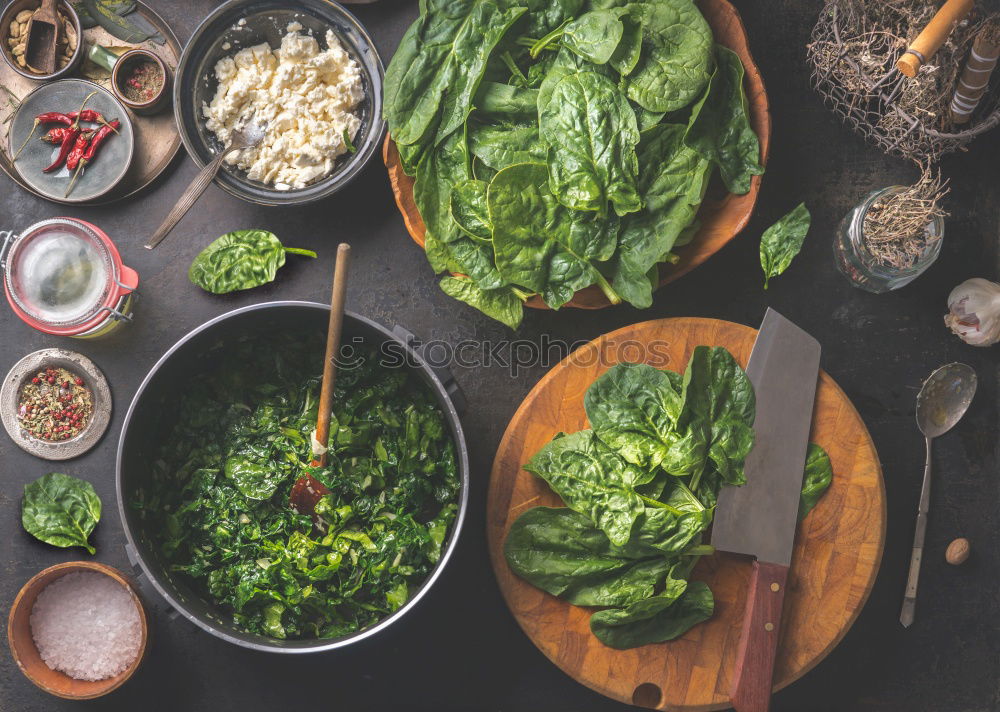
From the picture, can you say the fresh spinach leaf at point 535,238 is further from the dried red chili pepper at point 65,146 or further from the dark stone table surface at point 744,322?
the dried red chili pepper at point 65,146

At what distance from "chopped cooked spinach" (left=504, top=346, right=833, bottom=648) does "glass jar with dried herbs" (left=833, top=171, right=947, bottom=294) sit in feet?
1.82

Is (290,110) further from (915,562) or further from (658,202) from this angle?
(915,562)

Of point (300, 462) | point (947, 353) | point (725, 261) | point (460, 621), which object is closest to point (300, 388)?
point (300, 462)

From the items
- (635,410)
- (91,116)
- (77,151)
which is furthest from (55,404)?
(635,410)

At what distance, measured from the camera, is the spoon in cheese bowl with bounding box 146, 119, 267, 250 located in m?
2.16

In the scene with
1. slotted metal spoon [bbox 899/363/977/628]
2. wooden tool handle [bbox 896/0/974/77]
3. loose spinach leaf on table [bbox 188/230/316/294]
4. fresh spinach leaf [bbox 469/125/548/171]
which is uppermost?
wooden tool handle [bbox 896/0/974/77]

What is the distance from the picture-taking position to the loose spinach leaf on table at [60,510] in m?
2.26

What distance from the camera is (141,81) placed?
235cm

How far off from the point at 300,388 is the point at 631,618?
1061 millimetres

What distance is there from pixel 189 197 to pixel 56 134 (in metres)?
0.52

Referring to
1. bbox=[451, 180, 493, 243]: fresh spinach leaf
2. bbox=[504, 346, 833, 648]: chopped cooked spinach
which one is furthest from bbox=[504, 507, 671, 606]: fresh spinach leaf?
bbox=[451, 180, 493, 243]: fresh spinach leaf

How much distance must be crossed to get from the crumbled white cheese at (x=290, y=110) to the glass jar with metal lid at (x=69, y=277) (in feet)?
1.48

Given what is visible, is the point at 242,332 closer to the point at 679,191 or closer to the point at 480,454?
the point at 480,454

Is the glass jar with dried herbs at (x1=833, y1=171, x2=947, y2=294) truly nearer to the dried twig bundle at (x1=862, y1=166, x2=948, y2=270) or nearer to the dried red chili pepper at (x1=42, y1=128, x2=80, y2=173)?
the dried twig bundle at (x1=862, y1=166, x2=948, y2=270)
